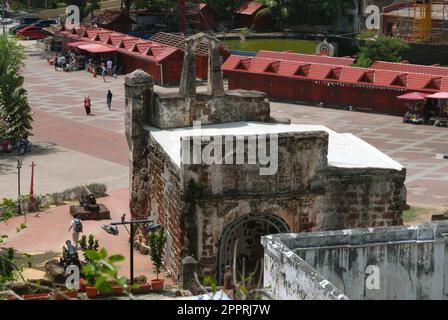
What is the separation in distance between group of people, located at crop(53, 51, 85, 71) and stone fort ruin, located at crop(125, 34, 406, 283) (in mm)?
46217

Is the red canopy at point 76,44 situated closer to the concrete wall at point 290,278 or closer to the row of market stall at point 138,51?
the row of market stall at point 138,51

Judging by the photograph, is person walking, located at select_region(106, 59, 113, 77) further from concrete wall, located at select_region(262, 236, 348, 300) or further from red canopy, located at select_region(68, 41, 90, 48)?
concrete wall, located at select_region(262, 236, 348, 300)

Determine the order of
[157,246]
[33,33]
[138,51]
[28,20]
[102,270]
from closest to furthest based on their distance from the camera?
1. [102,270]
2. [157,246]
3. [138,51]
4. [33,33]
5. [28,20]

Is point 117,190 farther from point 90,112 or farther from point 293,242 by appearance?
point 293,242

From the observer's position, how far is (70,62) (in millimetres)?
83375

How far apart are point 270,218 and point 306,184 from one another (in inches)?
61.1

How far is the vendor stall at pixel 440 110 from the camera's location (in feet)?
207

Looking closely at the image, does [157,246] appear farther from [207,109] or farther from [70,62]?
[70,62]

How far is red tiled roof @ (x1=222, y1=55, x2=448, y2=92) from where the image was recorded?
216 feet

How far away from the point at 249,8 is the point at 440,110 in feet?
119

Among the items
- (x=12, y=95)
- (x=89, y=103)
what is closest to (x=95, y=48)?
(x=89, y=103)

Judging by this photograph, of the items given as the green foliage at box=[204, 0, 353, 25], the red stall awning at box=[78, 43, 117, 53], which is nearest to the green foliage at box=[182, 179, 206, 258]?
the red stall awning at box=[78, 43, 117, 53]

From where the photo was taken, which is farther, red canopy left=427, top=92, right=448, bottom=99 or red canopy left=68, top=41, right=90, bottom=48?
red canopy left=68, top=41, right=90, bottom=48
